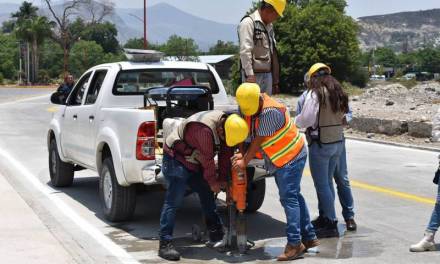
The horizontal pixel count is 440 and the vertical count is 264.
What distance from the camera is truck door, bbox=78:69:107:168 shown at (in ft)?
A: 28.1

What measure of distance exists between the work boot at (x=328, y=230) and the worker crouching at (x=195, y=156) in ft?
4.45

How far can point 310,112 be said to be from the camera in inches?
269

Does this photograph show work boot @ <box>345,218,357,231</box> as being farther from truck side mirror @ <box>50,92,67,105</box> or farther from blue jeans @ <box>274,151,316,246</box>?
truck side mirror @ <box>50,92,67,105</box>

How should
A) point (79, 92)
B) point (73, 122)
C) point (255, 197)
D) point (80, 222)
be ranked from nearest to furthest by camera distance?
point (80, 222) < point (255, 197) < point (73, 122) < point (79, 92)

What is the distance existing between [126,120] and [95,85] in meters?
2.01

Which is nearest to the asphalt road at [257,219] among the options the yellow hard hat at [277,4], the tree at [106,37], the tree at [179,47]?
the yellow hard hat at [277,4]

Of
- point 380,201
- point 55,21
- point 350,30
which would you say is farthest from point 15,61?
point 380,201

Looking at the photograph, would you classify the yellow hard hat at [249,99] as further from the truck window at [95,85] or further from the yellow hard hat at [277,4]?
the truck window at [95,85]

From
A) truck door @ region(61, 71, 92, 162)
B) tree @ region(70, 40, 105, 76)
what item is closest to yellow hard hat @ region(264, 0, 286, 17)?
truck door @ region(61, 71, 92, 162)

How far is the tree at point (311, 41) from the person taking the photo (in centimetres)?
4794

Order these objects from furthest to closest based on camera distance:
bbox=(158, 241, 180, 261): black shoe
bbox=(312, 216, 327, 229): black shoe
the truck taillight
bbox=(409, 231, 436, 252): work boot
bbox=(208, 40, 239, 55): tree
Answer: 1. bbox=(208, 40, 239, 55): tree
2. bbox=(312, 216, 327, 229): black shoe
3. the truck taillight
4. bbox=(409, 231, 436, 252): work boot
5. bbox=(158, 241, 180, 261): black shoe

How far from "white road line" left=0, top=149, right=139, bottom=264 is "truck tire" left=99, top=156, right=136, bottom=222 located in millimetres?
294

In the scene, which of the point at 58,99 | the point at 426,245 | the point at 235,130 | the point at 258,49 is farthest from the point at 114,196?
the point at 426,245

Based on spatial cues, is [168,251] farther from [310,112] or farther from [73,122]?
[73,122]
